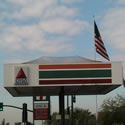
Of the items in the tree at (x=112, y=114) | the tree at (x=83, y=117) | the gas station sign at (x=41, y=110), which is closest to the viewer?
the gas station sign at (x=41, y=110)

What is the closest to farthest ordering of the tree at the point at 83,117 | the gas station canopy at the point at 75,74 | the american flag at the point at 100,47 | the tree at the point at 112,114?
the gas station canopy at the point at 75,74 < the american flag at the point at 100,47 < the tree at the point at 112,114 < the tree at the point at 83,117

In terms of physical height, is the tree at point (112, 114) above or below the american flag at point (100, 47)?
below

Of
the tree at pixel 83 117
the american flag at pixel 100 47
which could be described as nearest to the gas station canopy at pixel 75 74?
the american flag at pixel 100 47

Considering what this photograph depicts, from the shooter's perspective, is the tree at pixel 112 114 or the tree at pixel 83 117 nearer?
the tree at pixel 112 114

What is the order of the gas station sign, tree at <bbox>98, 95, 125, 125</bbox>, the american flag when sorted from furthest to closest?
tree at <bbox>98, 95, 125, 125</bbox>
the gas station sign
the american flag

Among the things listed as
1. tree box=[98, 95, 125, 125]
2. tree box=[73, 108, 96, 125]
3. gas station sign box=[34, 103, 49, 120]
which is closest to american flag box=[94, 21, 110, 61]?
gas station sign box=[34, 103, 49, 120]

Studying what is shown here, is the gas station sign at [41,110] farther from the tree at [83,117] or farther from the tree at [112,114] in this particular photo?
the tree at [83,117]

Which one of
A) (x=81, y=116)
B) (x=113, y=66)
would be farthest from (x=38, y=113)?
(x=81, y=116)

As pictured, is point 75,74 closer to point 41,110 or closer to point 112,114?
point 41,110

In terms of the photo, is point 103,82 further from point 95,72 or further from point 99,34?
point 99,34

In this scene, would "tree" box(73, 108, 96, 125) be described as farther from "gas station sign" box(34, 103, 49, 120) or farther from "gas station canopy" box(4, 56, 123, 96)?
"gas station canopy" box(4, 56, 123, 96)

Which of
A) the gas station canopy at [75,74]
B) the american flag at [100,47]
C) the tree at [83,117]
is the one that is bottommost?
the tree at [83,117]

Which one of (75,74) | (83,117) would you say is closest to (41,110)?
(75,74)

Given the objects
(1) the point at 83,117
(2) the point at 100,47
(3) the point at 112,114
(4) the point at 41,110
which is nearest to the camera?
(2) the point at 100,47
